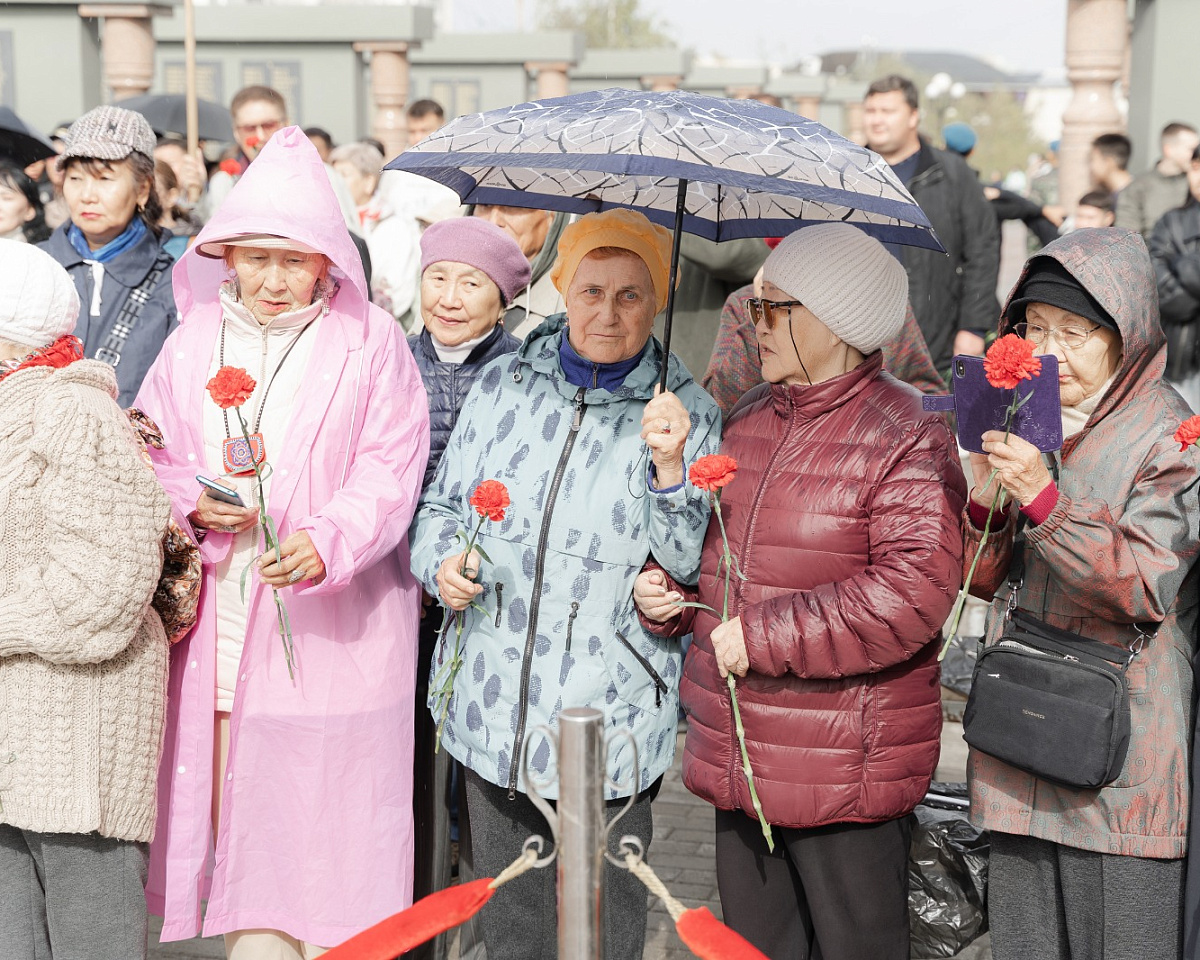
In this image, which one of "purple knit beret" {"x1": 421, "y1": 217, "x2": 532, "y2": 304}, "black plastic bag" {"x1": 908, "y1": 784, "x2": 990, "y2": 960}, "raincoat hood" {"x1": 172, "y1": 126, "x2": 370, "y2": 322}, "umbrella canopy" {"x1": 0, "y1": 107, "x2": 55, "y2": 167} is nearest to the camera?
"raincoat hood" {"x1": 172, "y1": 126, "x2": 370, "y2": 322}

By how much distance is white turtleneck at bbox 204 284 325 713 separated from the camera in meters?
3.28

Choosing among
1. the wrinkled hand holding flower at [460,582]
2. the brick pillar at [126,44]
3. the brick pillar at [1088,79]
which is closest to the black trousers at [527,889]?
the wrinkled hand holding flower at [460,582]

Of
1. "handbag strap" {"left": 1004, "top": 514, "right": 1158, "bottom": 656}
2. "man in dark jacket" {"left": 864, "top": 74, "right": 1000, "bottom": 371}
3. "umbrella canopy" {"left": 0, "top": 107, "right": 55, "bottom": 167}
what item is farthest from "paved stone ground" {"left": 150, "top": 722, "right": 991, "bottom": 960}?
"umbrella canopy" {"left": 0, "top": 107, "right": 55, "bottom": 167}

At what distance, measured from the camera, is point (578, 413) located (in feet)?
10.2

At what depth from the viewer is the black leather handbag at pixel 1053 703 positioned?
2.70 meters

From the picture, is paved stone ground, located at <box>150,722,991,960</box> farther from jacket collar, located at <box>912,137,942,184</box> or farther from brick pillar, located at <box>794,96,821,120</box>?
brick pillar, located at <box>794,96,821,120</box>

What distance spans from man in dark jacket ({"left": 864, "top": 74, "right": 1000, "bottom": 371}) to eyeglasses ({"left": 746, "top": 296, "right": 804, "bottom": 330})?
3657mm

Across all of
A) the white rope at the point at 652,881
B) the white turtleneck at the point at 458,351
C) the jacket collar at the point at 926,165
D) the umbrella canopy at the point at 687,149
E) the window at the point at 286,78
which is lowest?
the white rope at the point at 652,881

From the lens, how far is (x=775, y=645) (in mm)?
2805

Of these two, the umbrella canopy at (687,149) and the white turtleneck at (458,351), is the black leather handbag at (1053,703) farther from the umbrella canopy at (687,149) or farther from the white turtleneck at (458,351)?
the white turtleneck at (458,351)

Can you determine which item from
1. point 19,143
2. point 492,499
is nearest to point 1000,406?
point 492,499

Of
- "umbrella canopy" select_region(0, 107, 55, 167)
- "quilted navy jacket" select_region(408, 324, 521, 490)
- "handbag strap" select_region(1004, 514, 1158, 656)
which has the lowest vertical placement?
"handbag strap" select_region(1004, 514, 1158, 656)

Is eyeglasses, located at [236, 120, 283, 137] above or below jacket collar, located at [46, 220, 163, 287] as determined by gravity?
above

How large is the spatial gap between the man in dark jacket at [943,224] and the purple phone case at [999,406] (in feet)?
12.8
